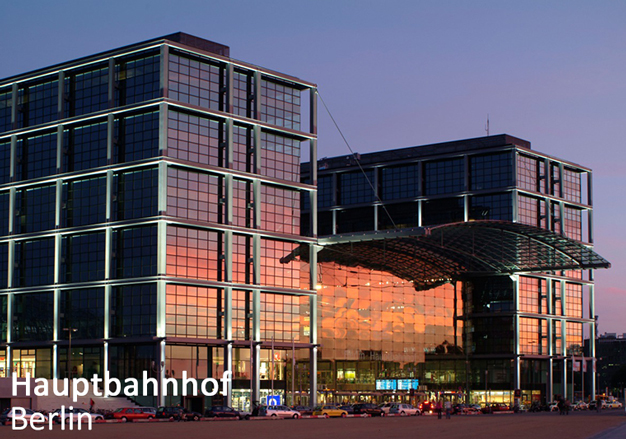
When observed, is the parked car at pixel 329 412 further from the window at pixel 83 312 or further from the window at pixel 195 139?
the window at pixel 195 139

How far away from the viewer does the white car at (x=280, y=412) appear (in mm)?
95688

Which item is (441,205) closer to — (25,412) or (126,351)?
(126,351)

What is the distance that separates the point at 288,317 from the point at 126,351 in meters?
19.5

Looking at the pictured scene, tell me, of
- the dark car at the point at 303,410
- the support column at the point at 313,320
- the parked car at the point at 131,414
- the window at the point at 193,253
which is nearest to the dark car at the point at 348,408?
the dark car at the point at 303,410

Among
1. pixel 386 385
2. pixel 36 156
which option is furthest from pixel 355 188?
pixel 36 156

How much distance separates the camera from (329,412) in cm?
10294

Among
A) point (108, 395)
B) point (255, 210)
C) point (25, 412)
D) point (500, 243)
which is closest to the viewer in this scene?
point (25, 412)

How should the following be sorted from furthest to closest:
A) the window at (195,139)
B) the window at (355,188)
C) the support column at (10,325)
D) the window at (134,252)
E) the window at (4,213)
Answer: the window at (355,188) → the window at (4,213) → the support column at (10,325) → the window at (195,139) → the window at (134,252)

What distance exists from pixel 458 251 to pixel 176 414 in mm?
47346

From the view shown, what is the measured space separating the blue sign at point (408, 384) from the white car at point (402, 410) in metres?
26.3

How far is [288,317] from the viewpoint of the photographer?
11444 centimetres

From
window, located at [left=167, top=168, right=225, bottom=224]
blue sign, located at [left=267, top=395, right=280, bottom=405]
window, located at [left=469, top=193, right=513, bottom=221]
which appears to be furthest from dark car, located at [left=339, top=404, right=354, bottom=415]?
window, located at [left=469, top=193, right=513, bottom=221]

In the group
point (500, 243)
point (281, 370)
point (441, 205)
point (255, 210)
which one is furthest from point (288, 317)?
point (441, 205)

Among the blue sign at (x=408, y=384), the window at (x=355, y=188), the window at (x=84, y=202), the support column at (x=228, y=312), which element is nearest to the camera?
the support column at (x=228, y=312)
